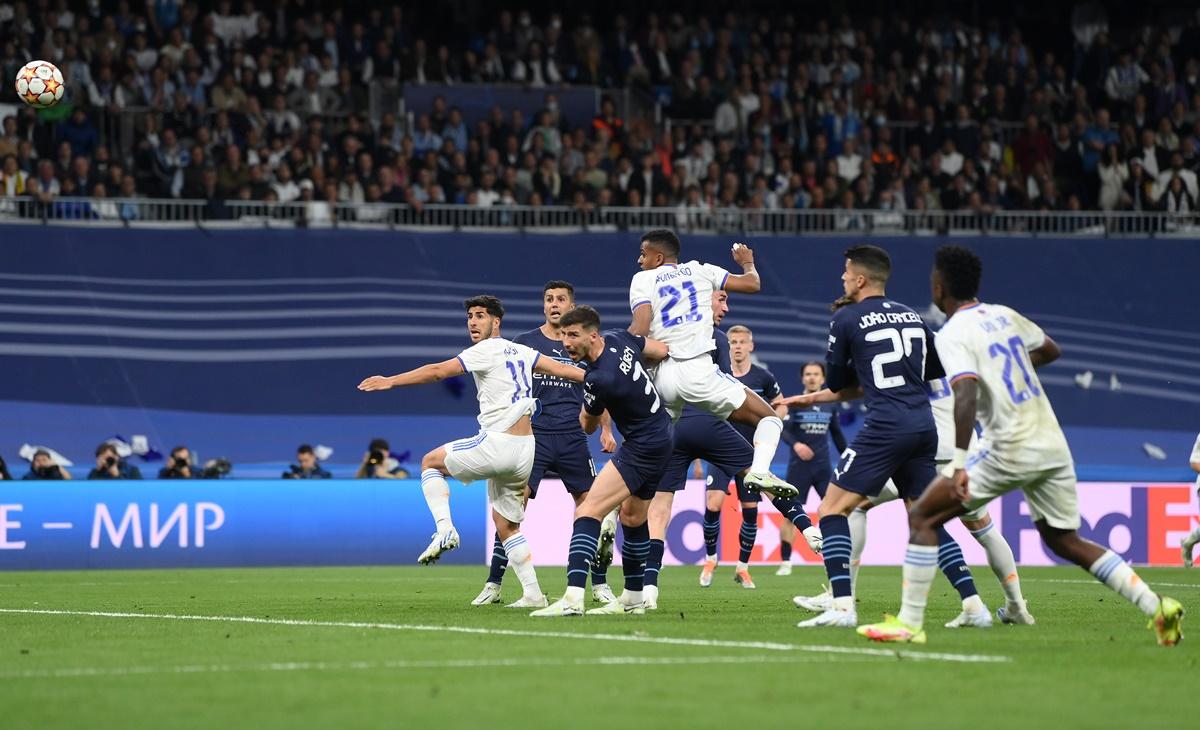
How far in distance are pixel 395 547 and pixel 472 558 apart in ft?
3.45

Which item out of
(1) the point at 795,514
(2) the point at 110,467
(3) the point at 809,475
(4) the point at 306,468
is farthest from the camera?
(4) the point at 306,468

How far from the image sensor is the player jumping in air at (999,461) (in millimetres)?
9492

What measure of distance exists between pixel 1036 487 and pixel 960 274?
129 cm

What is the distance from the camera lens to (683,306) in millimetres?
13133

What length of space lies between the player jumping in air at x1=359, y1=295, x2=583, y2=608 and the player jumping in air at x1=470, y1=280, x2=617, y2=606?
60 centimetres

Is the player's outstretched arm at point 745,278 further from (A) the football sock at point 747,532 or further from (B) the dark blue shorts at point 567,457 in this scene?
(A) the football sock at point 747,532

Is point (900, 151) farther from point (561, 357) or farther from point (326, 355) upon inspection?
point (561, 357)

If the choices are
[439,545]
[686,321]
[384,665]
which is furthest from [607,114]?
[384,665]

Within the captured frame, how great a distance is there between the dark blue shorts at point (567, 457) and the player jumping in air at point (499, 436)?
4.16ft

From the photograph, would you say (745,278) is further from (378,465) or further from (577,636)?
(378,465)

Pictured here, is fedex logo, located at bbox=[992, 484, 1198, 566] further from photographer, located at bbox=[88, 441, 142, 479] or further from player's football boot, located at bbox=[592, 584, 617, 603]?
photographer, located at bbox=[88, 441, 142, 479]

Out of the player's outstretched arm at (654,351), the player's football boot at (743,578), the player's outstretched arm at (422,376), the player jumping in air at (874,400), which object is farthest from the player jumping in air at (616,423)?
the player's football boot at (743,578)

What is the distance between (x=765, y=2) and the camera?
34.6 metres

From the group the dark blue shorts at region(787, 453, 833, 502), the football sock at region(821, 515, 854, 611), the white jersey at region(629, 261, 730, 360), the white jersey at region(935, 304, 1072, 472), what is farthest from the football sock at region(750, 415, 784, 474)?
the dark blue shorts at region(787, 453, 833, 502)
